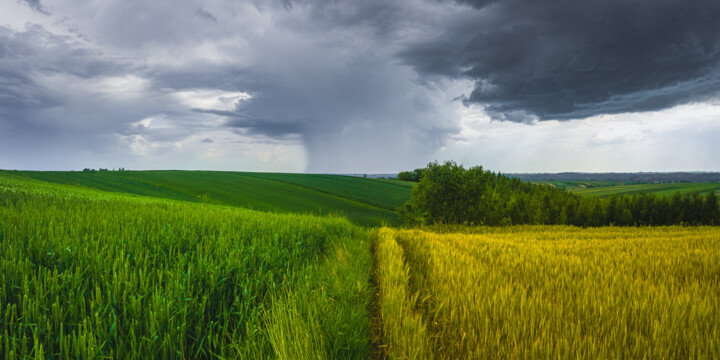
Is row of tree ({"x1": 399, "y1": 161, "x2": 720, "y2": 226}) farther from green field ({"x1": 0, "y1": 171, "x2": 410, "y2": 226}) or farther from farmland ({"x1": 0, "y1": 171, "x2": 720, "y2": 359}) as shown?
farmland ({"x1": 0, "y1": 171, "x2": 720, "y2": 359})

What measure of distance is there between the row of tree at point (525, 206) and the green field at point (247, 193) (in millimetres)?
7362

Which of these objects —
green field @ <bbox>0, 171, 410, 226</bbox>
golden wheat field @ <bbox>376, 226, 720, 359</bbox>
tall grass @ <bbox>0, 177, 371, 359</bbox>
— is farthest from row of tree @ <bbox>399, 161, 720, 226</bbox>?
tall grass @ <bbox>0, 177, 371, 359</bbox>

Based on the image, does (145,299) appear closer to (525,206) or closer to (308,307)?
(308,307)

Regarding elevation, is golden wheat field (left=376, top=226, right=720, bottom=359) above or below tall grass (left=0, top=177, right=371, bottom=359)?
below

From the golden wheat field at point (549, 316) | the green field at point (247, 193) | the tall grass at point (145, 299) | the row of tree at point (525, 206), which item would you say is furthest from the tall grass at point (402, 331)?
the row of tree at point (525, 206)

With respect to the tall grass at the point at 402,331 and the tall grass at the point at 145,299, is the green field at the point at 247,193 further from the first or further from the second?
the tall grass at the point at 402,331

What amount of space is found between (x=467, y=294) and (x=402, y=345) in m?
1.76

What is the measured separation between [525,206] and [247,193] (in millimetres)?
56335

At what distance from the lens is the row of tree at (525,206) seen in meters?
41.3

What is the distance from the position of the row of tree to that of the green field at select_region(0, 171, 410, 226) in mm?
7362

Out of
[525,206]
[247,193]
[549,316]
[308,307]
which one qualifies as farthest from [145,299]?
[525,206]

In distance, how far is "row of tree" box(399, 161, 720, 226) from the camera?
41.3 metres

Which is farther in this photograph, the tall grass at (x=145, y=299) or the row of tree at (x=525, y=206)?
the row of tree at (x=525, y=206)

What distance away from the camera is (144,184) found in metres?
47.8
